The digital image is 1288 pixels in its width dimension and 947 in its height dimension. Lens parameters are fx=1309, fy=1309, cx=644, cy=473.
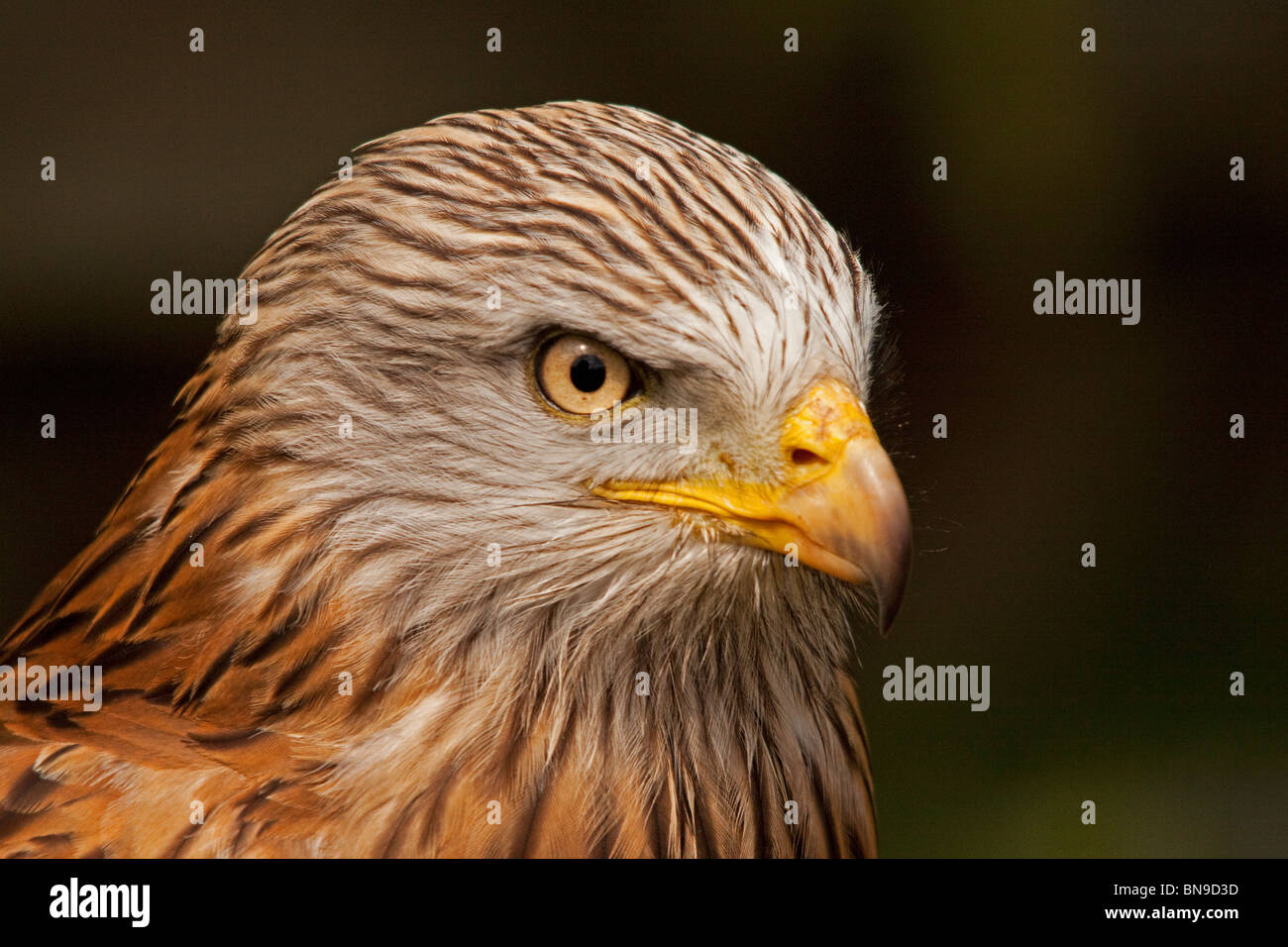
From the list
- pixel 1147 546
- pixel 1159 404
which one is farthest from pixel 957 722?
pixel 1159 404

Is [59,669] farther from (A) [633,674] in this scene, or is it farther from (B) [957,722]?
(B) [957,722]

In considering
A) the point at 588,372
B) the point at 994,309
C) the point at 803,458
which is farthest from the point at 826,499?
the point at 994,309

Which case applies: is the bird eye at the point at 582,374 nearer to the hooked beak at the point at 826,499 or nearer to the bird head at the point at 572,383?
the bird head at the point at 572,383

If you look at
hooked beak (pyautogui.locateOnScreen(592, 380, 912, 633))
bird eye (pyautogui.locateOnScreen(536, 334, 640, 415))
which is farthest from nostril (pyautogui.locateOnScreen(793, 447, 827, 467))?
bird eye (pyautogui.locateOnScreen(536, 334, 640, 415))

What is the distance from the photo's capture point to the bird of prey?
1.60m

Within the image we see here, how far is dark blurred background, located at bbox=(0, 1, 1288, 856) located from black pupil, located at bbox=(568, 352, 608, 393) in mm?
1579

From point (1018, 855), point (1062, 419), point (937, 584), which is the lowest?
point (1018, 855)

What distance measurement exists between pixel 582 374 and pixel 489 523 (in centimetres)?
23

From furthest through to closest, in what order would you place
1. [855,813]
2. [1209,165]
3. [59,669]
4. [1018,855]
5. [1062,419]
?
[1062,419]
[1209,165]
[1018,855]
[855,813]
[59,669]

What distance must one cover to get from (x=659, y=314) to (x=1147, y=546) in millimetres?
2425

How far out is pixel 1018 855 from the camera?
10.1 ft

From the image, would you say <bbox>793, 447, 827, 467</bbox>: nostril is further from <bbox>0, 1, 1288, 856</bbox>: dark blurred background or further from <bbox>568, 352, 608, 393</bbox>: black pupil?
<bbox>0, 1, 1288, 856</bbox>: dark blurred background

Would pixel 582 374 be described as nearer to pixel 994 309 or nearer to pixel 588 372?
pixel 588 372

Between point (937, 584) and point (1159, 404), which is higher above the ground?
point (1159, 404)
